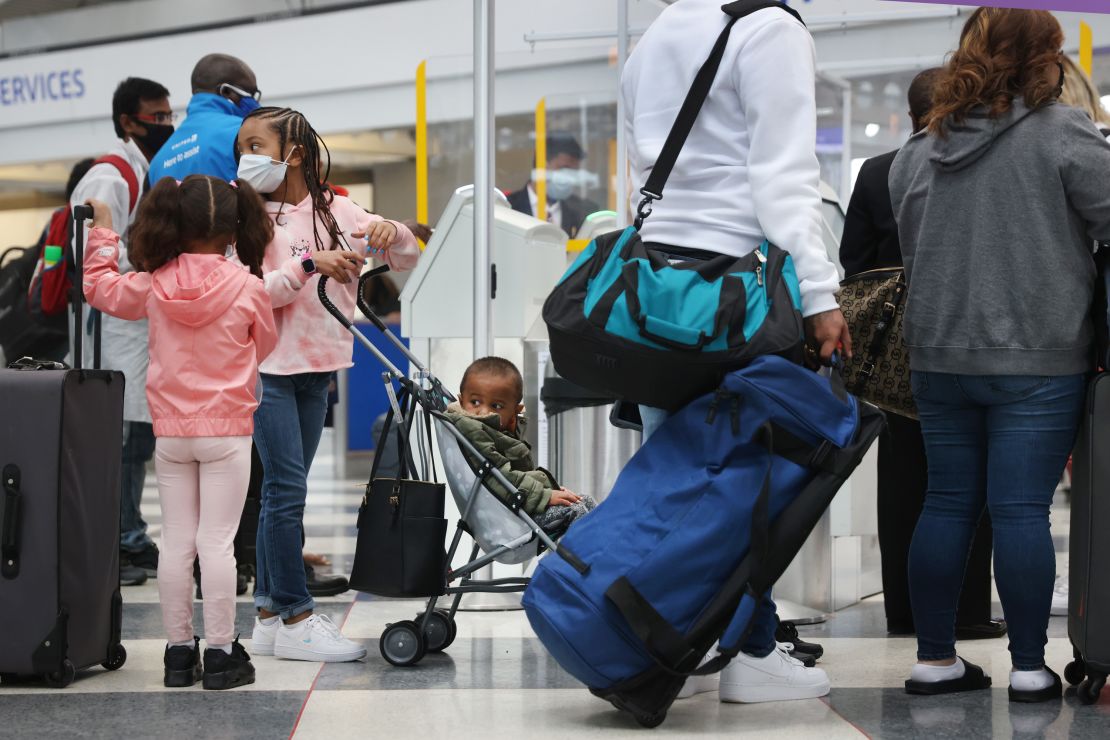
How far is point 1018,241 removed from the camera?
8.71 feet

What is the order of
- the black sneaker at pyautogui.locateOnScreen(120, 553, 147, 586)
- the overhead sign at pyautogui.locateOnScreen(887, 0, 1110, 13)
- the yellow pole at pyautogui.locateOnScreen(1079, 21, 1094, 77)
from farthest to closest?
the yellow pole at pyautogui.locateOnScreen(1079, 21, 1094, 77), the black sneaker at pyautogui.locateOnScreen(120, 553, 147, 586), the overhead sign at pyautogui.locateOnScreen(887, 0, 1110, 13)

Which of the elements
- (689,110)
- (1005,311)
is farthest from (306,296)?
(1005,311)

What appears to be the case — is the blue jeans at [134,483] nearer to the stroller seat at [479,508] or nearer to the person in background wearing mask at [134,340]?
the person in background wearing mask at [134,340]

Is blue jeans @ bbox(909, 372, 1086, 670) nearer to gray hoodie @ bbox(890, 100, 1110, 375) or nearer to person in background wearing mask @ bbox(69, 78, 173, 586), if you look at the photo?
gray hoodie @ bbox(890, 100, 1110, 375)

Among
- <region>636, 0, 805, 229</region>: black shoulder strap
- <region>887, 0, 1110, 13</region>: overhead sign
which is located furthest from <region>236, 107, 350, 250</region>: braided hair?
<region>887, 0, 1110, 13</region>: overhead sign

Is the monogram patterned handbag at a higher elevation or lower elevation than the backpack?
lower

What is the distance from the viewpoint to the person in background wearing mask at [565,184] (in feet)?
26.7

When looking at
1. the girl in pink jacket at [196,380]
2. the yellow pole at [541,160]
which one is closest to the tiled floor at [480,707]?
the girl in pink jacket at [196,380]

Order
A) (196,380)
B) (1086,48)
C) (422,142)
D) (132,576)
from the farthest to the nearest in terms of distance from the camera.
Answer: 1. (422,142)
2. (1086,48)
3. (132,576)
4. (196,380)

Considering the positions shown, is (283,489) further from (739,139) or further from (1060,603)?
(1060,603)

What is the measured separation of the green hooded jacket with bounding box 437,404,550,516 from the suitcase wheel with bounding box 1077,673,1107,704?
120cm

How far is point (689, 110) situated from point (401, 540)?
1.22 m

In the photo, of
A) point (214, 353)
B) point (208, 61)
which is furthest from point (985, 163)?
point (208, 61)

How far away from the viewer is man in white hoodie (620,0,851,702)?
2463 mm
